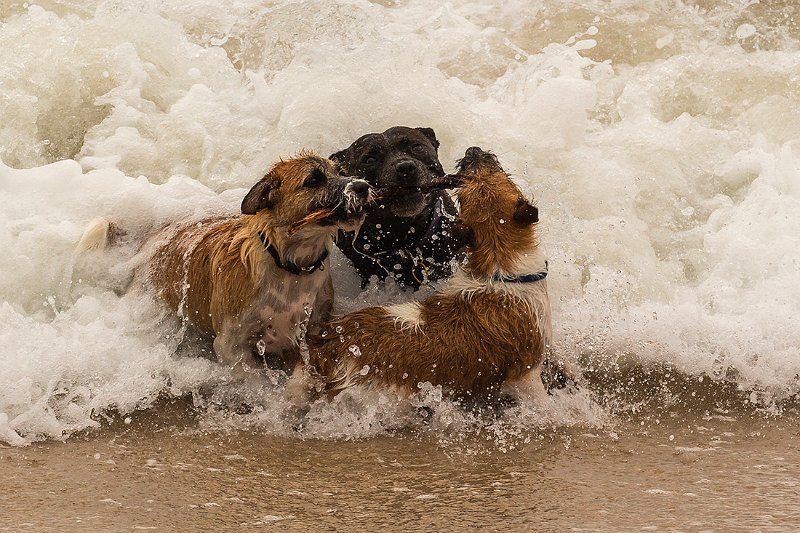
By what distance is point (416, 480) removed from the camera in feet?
13.0

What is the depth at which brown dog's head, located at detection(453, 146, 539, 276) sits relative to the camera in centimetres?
484

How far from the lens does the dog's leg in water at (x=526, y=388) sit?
4797 mm

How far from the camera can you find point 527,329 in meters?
4.77

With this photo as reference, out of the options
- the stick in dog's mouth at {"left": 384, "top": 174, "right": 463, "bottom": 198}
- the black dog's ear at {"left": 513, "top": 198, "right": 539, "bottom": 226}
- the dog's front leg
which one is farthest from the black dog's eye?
the black dog's ear at {"left": 513, "top": 198, "right": 539, "bottom": 226}


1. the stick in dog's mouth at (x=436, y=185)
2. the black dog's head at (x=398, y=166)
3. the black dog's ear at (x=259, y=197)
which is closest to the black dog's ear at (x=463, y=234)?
the stick in dog's mouth at (x=436, y=185)

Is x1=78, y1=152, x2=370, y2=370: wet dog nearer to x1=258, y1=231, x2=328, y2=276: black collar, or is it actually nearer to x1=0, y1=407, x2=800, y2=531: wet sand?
x1=258, y1=231, x2=328, y2=276: black collar

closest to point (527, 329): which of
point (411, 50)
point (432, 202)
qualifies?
point (432, 202)

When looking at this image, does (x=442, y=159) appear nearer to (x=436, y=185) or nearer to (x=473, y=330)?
(x=436, y=185)

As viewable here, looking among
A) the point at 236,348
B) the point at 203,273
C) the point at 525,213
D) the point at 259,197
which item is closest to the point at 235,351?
the point at 236,348

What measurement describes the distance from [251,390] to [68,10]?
20.7 ft

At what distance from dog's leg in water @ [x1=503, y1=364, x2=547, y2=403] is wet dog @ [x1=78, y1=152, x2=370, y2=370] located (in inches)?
40.2

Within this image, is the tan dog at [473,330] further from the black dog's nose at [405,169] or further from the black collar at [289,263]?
the black dog's nose at [405,169]

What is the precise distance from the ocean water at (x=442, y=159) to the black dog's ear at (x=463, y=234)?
773mm

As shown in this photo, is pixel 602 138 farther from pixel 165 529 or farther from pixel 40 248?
pixel 165 529
